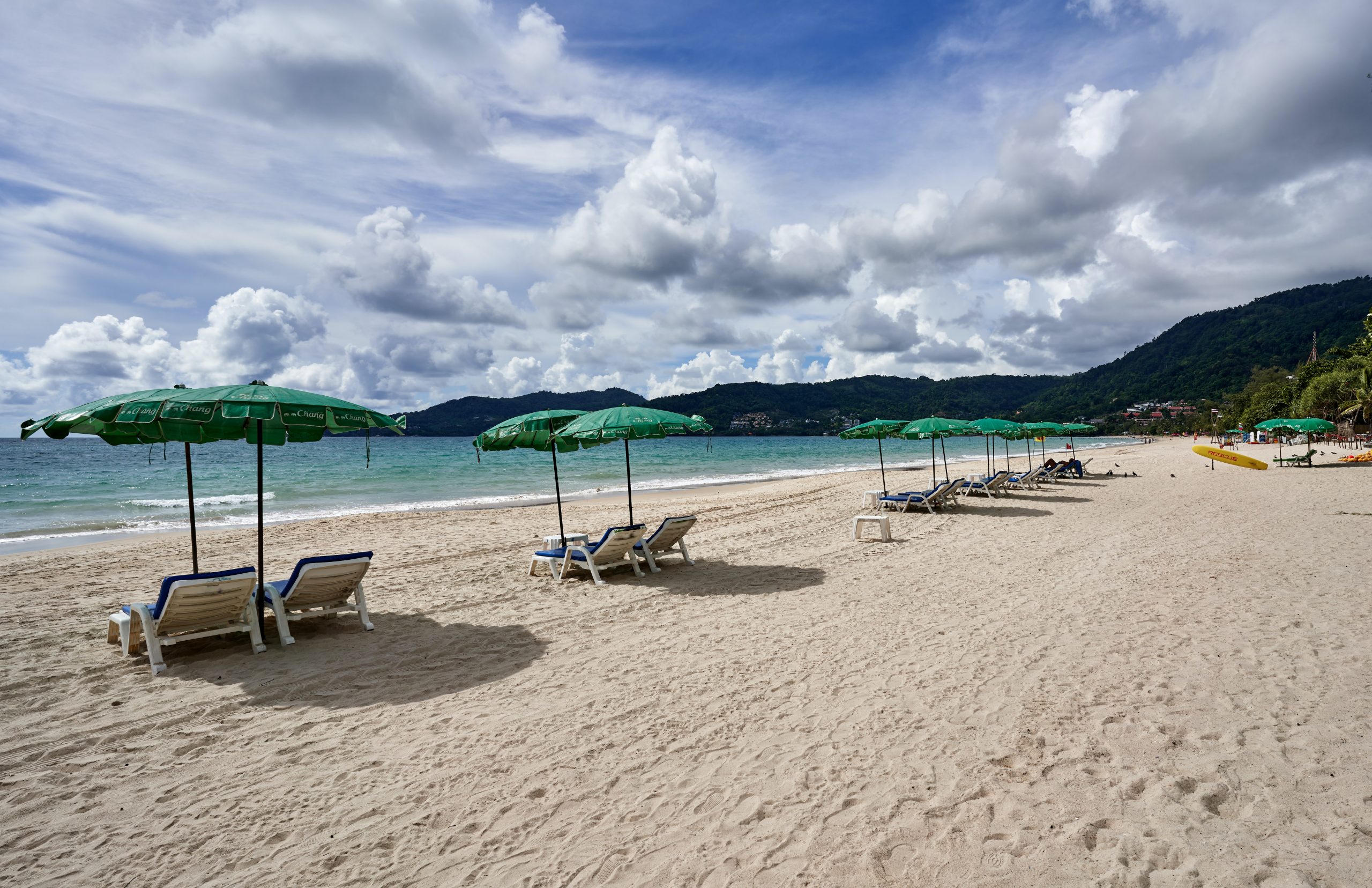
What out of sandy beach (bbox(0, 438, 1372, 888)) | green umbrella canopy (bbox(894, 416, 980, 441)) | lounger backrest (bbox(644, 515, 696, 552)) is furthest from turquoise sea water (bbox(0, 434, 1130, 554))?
green umbrella canopy (bbox(894, 416, 980, 441))

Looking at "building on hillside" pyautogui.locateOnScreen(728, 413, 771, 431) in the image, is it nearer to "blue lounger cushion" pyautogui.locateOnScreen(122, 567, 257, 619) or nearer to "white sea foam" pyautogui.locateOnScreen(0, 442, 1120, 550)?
"white sea foam" pyautogui.locateOnScreen(0, 442, 1120, 550)

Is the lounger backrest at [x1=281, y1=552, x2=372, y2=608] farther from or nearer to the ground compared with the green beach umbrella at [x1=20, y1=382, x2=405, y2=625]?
nearer to the ground

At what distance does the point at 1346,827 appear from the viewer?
8.87 feet

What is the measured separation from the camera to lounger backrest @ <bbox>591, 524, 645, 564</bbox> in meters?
7.67

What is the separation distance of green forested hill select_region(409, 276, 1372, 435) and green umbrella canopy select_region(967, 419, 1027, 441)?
242ft

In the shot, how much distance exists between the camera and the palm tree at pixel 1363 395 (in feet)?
101

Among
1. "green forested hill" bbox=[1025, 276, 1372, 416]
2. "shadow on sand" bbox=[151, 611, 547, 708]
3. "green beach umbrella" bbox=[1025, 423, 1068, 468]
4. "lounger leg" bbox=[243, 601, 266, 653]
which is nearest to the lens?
"shadow on sand" bbox=[151, 611, 547, 708]

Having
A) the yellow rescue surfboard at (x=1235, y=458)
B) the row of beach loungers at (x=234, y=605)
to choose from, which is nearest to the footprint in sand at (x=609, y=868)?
the row of beach loungers at (x=234, y=605)

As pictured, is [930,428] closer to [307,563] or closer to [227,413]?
[307,563]

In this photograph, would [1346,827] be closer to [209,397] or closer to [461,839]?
[461,839]

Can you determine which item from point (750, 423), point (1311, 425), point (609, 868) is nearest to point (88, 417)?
point (609, 868)

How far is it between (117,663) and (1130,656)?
7.74 m

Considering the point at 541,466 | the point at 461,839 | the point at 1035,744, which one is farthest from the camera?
the point at 541,466

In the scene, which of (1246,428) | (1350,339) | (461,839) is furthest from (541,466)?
(1350,339)
